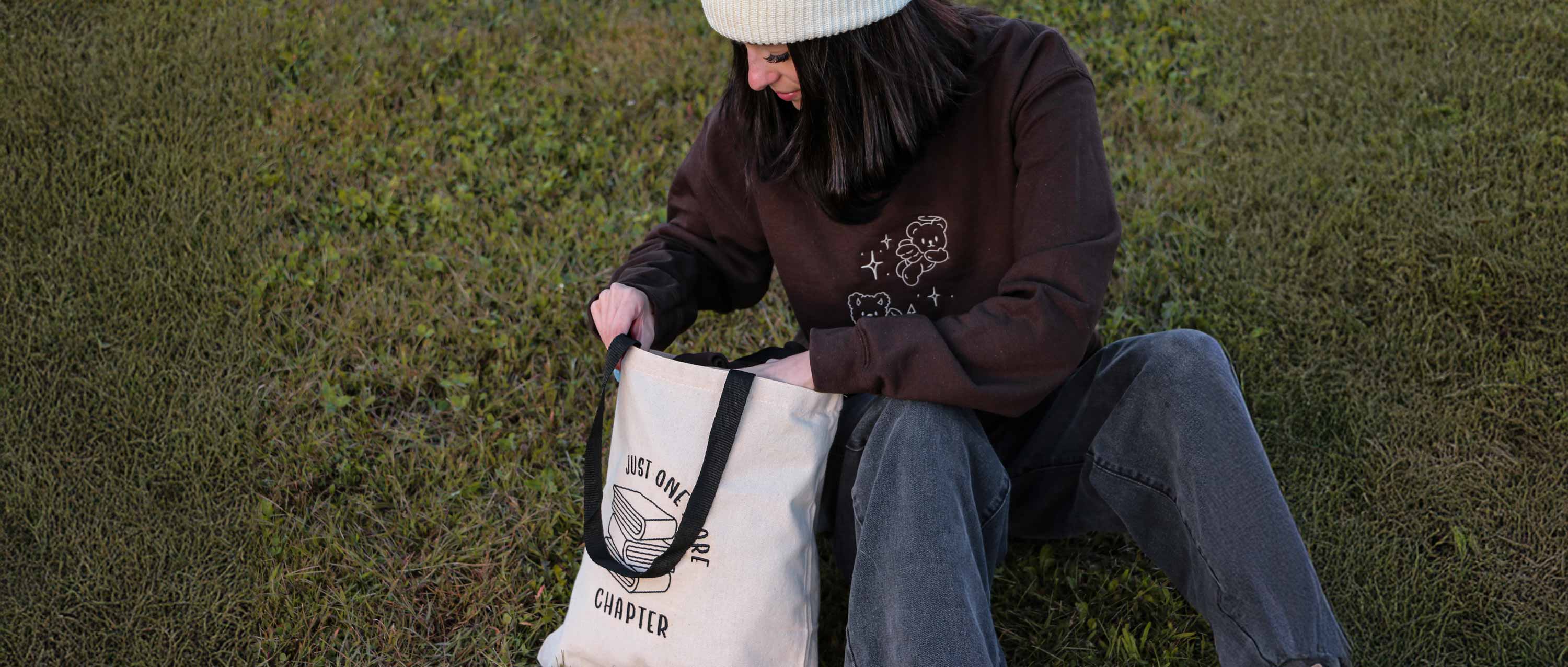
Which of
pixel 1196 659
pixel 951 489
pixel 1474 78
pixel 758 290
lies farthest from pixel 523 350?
pixel 1474 78

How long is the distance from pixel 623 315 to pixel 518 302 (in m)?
1.23

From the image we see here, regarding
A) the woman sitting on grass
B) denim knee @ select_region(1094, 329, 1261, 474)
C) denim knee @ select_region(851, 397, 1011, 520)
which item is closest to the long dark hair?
the woman sitting on grass

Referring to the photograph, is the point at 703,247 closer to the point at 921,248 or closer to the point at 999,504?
the point at 921,248

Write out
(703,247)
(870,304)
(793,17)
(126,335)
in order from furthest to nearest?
1. (126,335)
2. (703,247)
3. (870,304)
4. (793,17)

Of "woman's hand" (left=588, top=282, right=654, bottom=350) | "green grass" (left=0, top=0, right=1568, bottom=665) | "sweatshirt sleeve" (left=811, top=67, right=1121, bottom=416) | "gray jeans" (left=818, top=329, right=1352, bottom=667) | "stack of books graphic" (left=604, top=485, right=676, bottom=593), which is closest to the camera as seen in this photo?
"gray jeans" (left=818, top=329, right=1352, bottom=667)

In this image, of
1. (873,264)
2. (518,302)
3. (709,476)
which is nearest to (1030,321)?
(873,264)

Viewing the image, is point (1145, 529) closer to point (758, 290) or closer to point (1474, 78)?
point (758, 290)

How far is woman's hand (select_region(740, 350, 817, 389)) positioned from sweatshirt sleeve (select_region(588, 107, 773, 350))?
0.32 m

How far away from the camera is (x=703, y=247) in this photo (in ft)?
7.77

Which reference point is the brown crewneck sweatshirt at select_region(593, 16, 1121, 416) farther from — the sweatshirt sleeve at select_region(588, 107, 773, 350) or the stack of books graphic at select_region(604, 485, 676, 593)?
the stack of books graphic at select_region(604, 485, 676, 593)

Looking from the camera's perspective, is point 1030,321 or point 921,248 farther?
point 921,248

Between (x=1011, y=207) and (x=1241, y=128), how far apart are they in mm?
1877

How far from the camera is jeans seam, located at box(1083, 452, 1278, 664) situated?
183cm

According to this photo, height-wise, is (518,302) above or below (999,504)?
below
